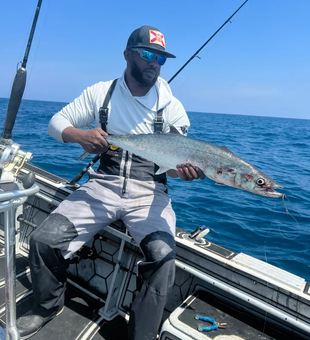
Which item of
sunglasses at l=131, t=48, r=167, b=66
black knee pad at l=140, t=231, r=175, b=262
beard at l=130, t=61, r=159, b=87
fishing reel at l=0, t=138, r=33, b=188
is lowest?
black knee pad at l=140, t=231, r=175, b=262

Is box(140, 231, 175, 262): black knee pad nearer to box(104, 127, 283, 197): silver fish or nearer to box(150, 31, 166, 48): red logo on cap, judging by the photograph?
box(104, 127, 283, 197): silver fish

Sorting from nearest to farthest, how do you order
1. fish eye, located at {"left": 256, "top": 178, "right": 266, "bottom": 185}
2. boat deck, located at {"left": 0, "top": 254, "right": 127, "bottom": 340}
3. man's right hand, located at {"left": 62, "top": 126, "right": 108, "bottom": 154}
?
fish eye, located at {"left": 256, "top": 178, "right": 266, "bottom": 185}
boat deck, located at {"left": 0, "top": 254, "right": 127, "bottom": 340}
man's right hand, located at {"left": 62, "top": 126, "right": 108, "bottom": 154}

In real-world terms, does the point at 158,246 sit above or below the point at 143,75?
below

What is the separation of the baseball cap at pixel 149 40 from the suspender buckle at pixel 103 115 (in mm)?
772

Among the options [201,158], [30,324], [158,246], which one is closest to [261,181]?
[201,158]

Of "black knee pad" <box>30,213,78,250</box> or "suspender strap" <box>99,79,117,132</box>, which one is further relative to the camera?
"suspender strap" <box>99,79,117,132</box>

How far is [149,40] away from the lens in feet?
11.1

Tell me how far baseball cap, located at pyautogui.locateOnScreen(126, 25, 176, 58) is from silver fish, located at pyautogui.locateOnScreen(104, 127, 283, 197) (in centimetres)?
93

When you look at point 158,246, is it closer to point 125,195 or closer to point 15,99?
point 125,195

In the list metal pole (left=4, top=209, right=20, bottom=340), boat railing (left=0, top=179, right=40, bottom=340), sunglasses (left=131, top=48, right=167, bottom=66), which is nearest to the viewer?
boat railing (left=0, top=179, right=40, bottom=340)

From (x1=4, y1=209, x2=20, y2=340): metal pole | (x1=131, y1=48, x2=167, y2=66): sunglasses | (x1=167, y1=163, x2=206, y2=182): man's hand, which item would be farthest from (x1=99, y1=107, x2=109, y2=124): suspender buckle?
(x1=4, y1=209, x2=20, y2=340): metal pole

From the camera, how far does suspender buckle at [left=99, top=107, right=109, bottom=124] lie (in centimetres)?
340

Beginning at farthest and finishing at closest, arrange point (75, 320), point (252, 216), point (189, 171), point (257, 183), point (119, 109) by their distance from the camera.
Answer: point (252, 216) < point (119, 109) < point (75, 320) < point (189, 171) < point (257, 183)

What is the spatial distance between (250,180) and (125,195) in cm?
127
